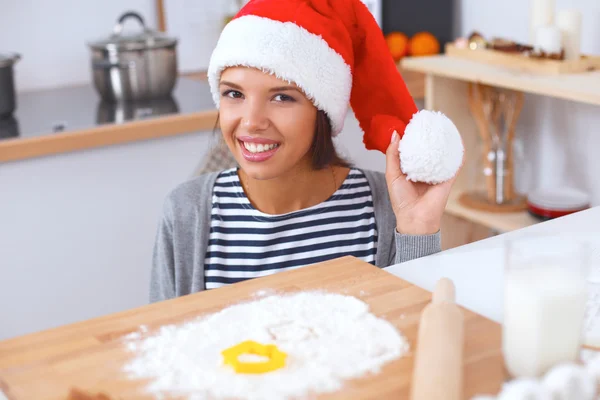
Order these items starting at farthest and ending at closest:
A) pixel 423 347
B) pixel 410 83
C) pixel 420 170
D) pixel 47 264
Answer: pixel 410 83 → pixel 47 264 → pixel 420 170 → pixel 423 347

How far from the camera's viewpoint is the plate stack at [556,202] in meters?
2.01

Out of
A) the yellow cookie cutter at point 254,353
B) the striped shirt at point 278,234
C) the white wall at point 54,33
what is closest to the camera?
the yellow cookie cutter at point 254,353

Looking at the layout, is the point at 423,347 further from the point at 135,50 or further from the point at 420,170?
the point at 135,50

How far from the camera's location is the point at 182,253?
52.0 inches

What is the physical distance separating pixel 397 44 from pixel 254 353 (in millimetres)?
1974

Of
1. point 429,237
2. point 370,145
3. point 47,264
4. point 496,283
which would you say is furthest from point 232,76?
point 47,264

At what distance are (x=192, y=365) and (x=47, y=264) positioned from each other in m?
1.47

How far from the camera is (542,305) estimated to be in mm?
616

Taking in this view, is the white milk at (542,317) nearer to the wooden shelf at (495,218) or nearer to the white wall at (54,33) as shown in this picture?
the wooden shelf at (495,218)

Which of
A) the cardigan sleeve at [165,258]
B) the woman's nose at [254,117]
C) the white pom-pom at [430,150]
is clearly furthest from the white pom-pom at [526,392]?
the cardigan sleeve at [165,258]

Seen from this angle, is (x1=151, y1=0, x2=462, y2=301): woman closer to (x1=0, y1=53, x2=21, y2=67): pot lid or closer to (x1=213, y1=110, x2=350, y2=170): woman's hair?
(x1=213, y1=110, x2=350, y2=170): woman's hair

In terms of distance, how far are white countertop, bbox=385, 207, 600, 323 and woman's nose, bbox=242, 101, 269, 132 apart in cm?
34

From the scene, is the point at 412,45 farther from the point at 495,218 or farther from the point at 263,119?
the point at 263,119

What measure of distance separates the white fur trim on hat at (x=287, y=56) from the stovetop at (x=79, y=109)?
0.95 metres
